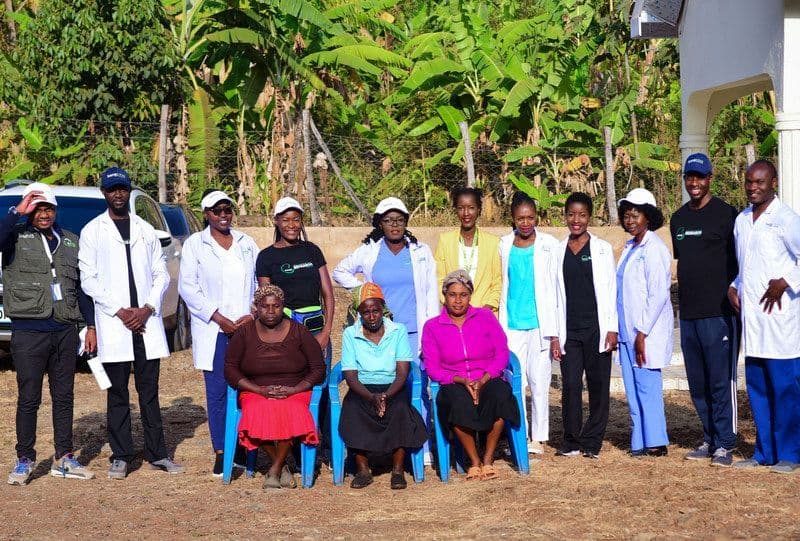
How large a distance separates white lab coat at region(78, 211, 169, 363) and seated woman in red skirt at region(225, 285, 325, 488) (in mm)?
637

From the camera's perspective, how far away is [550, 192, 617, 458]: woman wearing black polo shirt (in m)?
8.31

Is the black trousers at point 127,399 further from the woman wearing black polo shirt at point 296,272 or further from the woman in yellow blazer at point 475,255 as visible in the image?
the woman in yellow blazer at point 475,255

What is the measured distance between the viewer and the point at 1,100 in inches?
732

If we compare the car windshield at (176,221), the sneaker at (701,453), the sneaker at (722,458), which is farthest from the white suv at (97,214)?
the sneaker at (722,458)

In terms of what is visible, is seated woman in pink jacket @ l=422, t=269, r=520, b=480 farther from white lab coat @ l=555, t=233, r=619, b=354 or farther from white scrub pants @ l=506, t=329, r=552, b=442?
white lab coat @ l=555, t=233, r=619, b=354

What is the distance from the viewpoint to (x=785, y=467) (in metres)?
7.67

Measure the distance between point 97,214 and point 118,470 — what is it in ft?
15.9

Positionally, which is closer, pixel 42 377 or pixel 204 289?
pixel 42 377

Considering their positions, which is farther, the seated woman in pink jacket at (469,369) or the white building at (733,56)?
the white building at (733,56)

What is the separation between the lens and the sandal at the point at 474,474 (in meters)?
7.82

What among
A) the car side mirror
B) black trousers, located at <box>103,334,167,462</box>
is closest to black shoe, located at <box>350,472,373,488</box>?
black trousers, located at <box>103,334,167,462</box>

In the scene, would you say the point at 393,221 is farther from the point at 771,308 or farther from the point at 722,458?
the point at 722,458

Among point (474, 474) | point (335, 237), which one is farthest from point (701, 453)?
point (335, 237)

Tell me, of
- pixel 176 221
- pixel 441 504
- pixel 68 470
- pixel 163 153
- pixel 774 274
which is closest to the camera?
pixel 441 504
